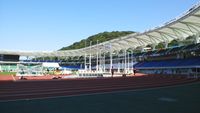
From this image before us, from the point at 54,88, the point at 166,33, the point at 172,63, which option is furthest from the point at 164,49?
the point at 54,88

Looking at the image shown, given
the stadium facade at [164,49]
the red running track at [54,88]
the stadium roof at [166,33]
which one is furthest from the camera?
the stadium facade at [164,49]

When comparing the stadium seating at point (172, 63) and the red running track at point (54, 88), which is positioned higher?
the stadium seating at point (172, 63)

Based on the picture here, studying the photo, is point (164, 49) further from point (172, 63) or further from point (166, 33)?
point (172, 63)

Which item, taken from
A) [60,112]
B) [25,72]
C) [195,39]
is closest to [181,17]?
[195,39]

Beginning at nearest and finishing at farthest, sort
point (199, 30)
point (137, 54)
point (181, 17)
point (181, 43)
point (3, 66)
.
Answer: point (181, 17) → point (199, 30) → point (181, 43) → point (137, 54) → point (3, 66)

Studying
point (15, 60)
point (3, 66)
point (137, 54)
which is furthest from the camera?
point (15, 60)

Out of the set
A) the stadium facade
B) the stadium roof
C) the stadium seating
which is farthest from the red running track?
the stadium seating

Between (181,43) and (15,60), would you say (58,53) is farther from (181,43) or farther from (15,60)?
(181,43)

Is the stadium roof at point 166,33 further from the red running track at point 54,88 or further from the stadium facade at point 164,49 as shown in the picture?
the red running track at point 54,88

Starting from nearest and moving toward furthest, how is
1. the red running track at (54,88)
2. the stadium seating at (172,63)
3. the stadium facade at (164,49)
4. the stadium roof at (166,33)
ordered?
the red running track at (54,88) < the stadium roof at (166,33) < the stadium facade at (164,49) < the stadium seating at (172,63)

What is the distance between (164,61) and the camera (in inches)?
2581

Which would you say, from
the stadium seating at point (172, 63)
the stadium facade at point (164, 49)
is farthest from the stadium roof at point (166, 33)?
the stadium seating at point (172, 63)

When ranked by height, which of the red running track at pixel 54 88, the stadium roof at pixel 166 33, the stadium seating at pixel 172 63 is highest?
the stadium roof at pixel 166 33

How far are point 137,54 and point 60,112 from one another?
2766 inches
